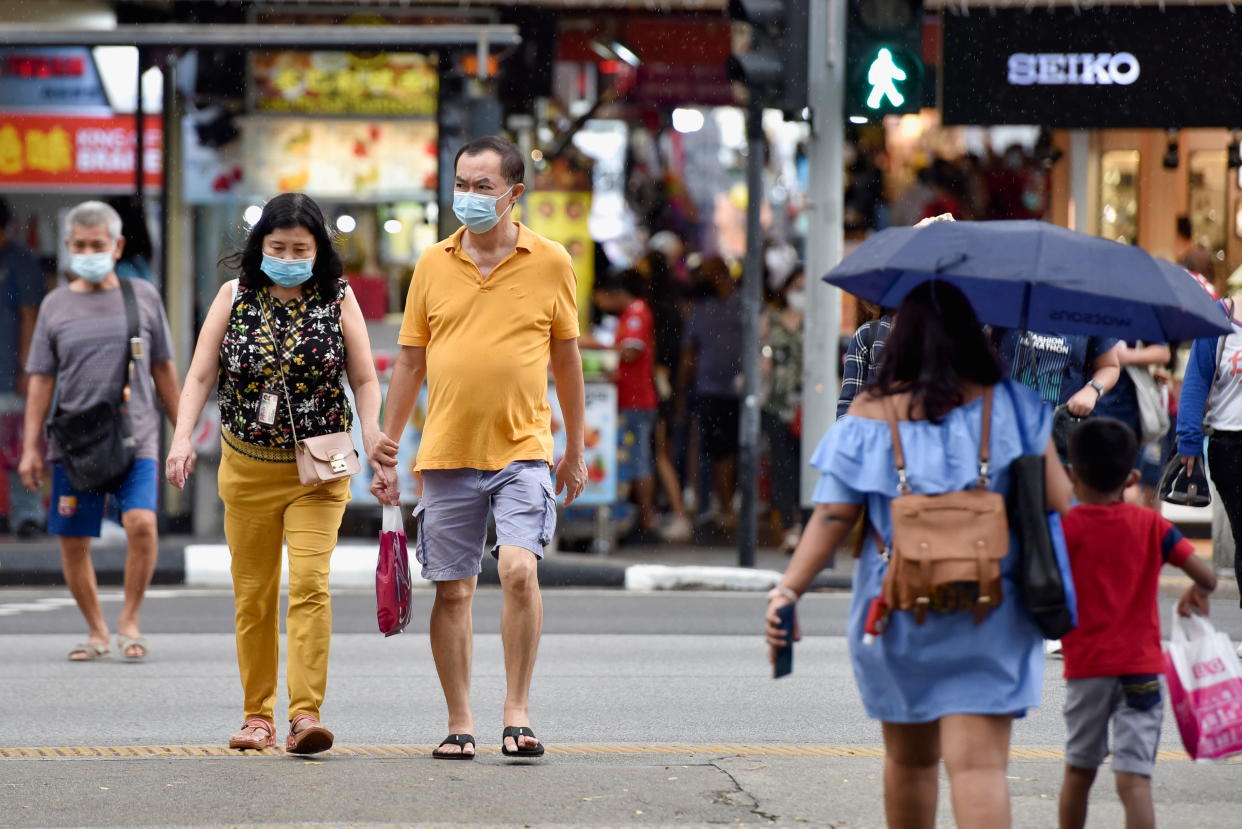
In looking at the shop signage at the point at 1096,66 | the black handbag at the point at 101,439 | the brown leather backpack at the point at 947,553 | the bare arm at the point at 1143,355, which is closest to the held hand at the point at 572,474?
the brown leather backpack at the point at 947,553

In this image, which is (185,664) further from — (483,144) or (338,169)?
(338,169)

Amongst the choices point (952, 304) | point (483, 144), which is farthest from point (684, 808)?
point (483, 144)

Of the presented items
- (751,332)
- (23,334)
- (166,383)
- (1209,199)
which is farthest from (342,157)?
(1209,199)

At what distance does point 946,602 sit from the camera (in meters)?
4.16

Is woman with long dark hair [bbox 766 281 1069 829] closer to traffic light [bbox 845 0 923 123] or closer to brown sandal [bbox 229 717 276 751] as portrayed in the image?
brown sandal [bbox 229 717 276 751]

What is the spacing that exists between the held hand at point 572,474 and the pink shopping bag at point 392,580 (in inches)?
23.1

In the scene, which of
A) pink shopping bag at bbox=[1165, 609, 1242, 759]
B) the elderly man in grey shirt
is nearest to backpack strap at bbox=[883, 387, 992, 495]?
pink shopping bag at bbox=[1165, 609, 1242, 759]

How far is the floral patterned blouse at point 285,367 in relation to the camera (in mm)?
6301

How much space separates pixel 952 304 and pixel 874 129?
13283mm

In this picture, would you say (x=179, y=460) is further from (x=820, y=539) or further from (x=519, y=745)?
(x=820, y=539)

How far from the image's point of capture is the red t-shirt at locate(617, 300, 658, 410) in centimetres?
1431

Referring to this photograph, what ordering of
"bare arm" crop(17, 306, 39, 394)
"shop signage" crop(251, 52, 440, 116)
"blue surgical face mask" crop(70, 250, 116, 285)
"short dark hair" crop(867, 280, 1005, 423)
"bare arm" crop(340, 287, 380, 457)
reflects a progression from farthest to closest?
"bare arm" crop(17, 306, 39, 394) → "shop signage" crop(251, 52, 440, 116) → "blue surgical face mask" crop(70, 250, 116, 285) → "bare arm" crop(340, 287, 380, 457) → "short dark hair" crop(867, 280, 1005, 423)

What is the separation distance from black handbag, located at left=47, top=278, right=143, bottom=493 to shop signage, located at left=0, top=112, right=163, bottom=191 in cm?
571

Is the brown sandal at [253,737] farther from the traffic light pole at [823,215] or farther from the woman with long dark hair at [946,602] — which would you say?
the traffic light pole at [823,215]
